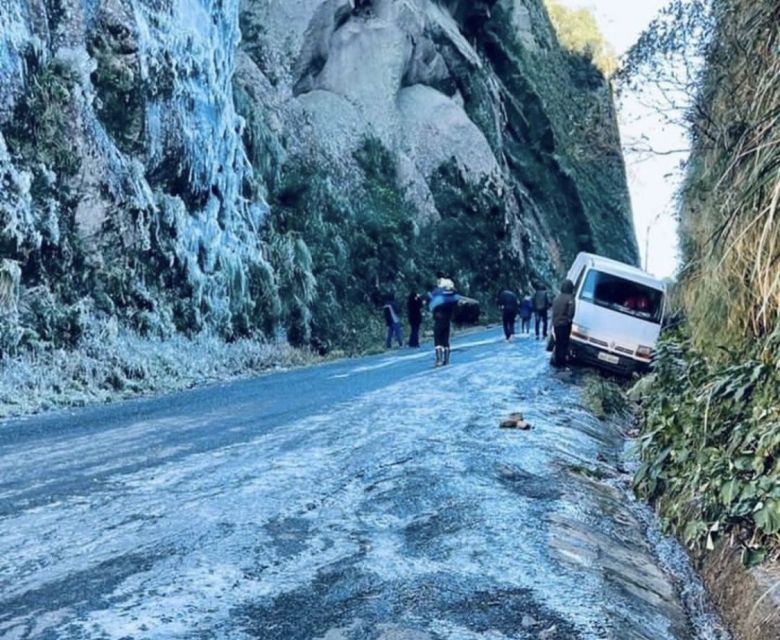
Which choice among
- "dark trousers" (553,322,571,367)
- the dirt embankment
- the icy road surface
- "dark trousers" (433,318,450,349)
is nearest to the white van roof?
"dark trousers" (553,322,571,367)

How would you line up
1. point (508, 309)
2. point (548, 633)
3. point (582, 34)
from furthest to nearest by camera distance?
point (582, 34) → point (508, 309) → point (548, 633)

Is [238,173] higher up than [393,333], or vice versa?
[238,173]

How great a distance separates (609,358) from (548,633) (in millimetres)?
13169

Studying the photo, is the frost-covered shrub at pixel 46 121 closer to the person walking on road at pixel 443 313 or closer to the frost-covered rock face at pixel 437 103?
the person walking on road at pixel 443 313

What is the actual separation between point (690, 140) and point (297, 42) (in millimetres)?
29238

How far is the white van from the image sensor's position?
54.2 ft

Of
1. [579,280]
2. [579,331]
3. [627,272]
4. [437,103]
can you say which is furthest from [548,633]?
[437,103]

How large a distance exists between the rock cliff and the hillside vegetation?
28.4 feet

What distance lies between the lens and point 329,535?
17.2 ft

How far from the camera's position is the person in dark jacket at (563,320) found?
16.2 metres

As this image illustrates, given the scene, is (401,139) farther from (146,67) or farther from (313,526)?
(313,526)

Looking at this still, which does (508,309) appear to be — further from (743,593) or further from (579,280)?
(743,593)

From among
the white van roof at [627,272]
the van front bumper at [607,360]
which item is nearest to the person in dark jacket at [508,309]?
the white van roof at [627,272]

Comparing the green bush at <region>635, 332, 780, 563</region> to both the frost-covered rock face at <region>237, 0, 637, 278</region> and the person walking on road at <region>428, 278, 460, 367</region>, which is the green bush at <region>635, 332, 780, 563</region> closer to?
the person walking on road at <region>428, 278, 460, 367</region>
